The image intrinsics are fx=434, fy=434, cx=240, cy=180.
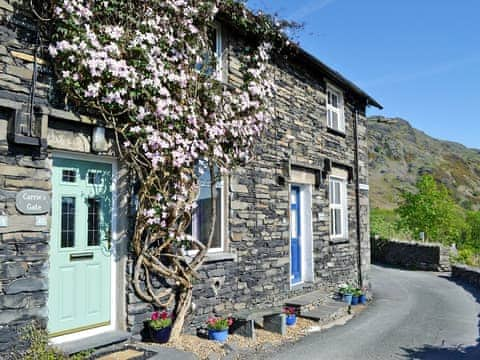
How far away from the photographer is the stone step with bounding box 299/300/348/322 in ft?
26.0

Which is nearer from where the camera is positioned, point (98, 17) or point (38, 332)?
point (38, 332)

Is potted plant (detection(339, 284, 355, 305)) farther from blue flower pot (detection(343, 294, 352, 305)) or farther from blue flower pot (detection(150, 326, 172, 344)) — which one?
blue flower pot (detection(150, 326, 172, 344))

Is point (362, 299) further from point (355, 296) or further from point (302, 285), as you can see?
point (302, 285)

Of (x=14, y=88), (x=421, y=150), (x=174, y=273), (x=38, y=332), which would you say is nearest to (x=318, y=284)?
(x=174, y=273)

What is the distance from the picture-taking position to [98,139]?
5219 mm

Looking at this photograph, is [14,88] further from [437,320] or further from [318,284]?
[437,320]

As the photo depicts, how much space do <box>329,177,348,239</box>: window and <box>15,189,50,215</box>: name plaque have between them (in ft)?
24.6

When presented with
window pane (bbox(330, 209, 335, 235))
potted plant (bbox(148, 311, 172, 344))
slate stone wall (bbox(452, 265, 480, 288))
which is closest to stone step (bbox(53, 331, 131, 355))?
potted plant (bbox(148, 311, 172, 344))

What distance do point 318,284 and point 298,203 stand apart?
188cm

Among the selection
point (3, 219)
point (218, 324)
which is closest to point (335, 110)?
point (218, 324)

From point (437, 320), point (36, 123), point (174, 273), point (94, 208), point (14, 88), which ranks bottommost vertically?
point (437, 320)

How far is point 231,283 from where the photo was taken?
7.12 meters

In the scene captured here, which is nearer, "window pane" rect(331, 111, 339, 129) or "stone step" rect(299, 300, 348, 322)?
"stone step" rect(299, 300, 348, 322)

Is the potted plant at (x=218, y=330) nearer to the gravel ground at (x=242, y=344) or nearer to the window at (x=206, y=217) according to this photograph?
the gravel ground at (x=242, y=344)
